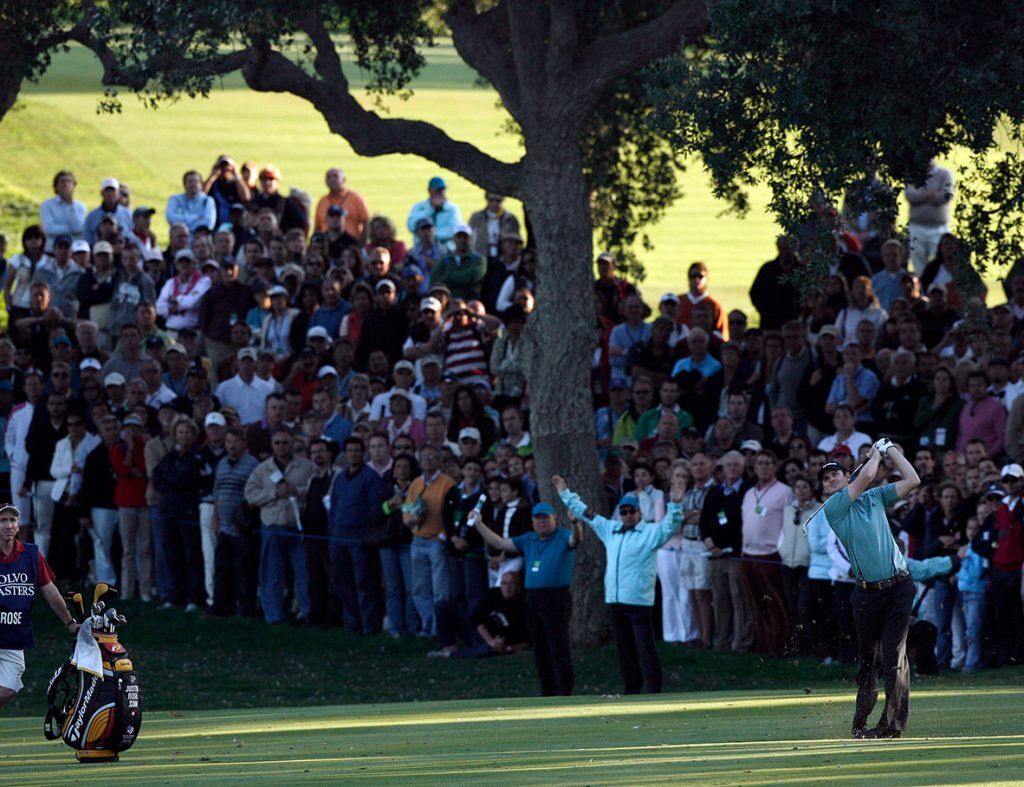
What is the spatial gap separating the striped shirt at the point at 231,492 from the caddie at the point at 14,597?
950 centimetres

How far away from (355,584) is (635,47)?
7.30 m

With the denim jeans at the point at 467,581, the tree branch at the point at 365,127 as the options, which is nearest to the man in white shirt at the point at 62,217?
the tree branch at the point at 365,127

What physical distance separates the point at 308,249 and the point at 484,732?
593 inches

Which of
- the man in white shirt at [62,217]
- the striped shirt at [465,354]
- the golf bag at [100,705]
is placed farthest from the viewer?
the man in white shirt at [62,217]

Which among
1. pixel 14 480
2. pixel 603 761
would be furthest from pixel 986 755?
pixel 14 480

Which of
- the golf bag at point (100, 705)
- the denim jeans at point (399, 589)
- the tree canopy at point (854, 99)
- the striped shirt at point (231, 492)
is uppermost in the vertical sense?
the tree canopy at point (854, 99)

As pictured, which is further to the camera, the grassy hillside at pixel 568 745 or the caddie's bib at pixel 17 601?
the caddie's bib at pixel 17 601

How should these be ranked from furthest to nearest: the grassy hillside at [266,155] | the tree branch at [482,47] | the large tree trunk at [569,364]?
the grassy hillside at [266,155], the tree branch at [482,47], the large tree trunk at [569,364]

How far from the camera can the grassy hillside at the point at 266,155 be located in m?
50.3

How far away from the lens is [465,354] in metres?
25.5

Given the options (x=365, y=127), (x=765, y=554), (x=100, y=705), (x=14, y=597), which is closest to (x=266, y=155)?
(x=365, y=127)

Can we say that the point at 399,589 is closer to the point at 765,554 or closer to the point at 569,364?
the point at 569,364

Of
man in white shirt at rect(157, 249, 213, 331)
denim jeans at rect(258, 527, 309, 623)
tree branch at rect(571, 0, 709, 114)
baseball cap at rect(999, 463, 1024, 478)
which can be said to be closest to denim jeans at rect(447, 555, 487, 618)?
denim jeans at rect(258, 527, 309, 623)

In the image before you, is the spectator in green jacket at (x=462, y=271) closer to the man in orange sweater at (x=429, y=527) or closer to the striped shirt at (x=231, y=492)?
the striped shirt at (x=231, y=492)
